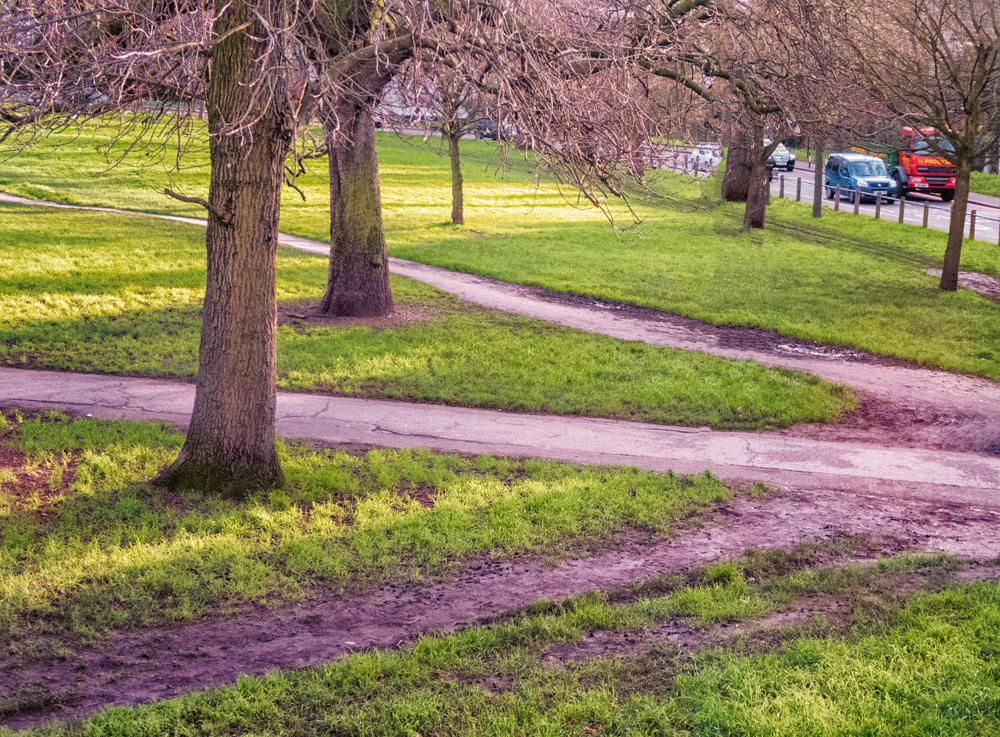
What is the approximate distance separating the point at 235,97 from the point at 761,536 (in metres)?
5.20

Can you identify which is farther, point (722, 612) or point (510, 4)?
point (510, 4)

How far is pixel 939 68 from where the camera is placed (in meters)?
16.7

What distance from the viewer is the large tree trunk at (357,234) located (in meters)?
13.3

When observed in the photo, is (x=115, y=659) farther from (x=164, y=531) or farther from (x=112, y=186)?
(x=112, y=186)

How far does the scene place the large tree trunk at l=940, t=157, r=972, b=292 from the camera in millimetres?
16969

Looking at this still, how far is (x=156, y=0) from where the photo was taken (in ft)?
22.6

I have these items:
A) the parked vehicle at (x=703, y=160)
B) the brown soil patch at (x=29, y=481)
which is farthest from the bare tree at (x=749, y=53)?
the brown soil patch at (x=29, y=481)

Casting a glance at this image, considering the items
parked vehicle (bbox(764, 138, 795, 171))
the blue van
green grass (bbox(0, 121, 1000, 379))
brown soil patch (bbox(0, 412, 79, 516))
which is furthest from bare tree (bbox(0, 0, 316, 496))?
parked vehicle (bbox(764, 138, 795, 171))

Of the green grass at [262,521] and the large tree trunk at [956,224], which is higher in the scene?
the large tree trunk at [956,224]

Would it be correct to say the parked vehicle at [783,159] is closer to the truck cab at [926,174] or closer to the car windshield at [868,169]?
the car windshield at [868,169]

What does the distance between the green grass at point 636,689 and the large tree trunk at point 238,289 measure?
9.10 ft

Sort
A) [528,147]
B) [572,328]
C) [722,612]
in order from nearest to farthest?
1. [722,612]
2. [528,147]
3. [572,328]

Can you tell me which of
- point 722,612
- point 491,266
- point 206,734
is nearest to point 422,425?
point 722,612

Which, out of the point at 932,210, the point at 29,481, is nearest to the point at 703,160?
the point at 29,481
